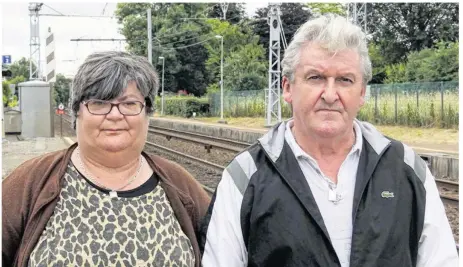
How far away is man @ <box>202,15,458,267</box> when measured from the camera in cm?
243

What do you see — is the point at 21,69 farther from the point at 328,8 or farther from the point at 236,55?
the point at 236,55

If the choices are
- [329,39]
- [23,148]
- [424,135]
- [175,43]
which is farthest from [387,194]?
[175,43]

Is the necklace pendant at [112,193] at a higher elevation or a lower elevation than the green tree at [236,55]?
lower

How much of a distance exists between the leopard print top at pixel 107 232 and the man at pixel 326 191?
18 cm

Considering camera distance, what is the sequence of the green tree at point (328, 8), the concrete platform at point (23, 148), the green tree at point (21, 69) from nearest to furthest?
the concrete platform at point (23, 148) < the green tree at point (328, 8) < the green tree at point (21, 69)

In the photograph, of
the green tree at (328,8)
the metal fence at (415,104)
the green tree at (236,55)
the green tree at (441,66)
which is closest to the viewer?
the metal fence at (415,104)

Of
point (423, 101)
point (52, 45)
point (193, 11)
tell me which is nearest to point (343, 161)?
point (52, 45)

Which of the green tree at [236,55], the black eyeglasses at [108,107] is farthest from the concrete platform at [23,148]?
the green tree at [236,55]

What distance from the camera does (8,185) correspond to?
262cm

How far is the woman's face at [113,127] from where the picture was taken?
2613 mm

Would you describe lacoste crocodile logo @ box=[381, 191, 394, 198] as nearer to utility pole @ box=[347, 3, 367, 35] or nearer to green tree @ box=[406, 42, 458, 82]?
utility pole @ box=[347, 3, 367, 35]

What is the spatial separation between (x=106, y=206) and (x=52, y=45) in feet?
48.6

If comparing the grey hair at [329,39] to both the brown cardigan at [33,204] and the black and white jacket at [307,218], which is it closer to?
the black and white jacket at [307,218]

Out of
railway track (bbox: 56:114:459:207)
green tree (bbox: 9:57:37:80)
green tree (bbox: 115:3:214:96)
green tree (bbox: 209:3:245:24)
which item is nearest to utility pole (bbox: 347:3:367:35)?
railway track (bbox: 56:114:459:207)
